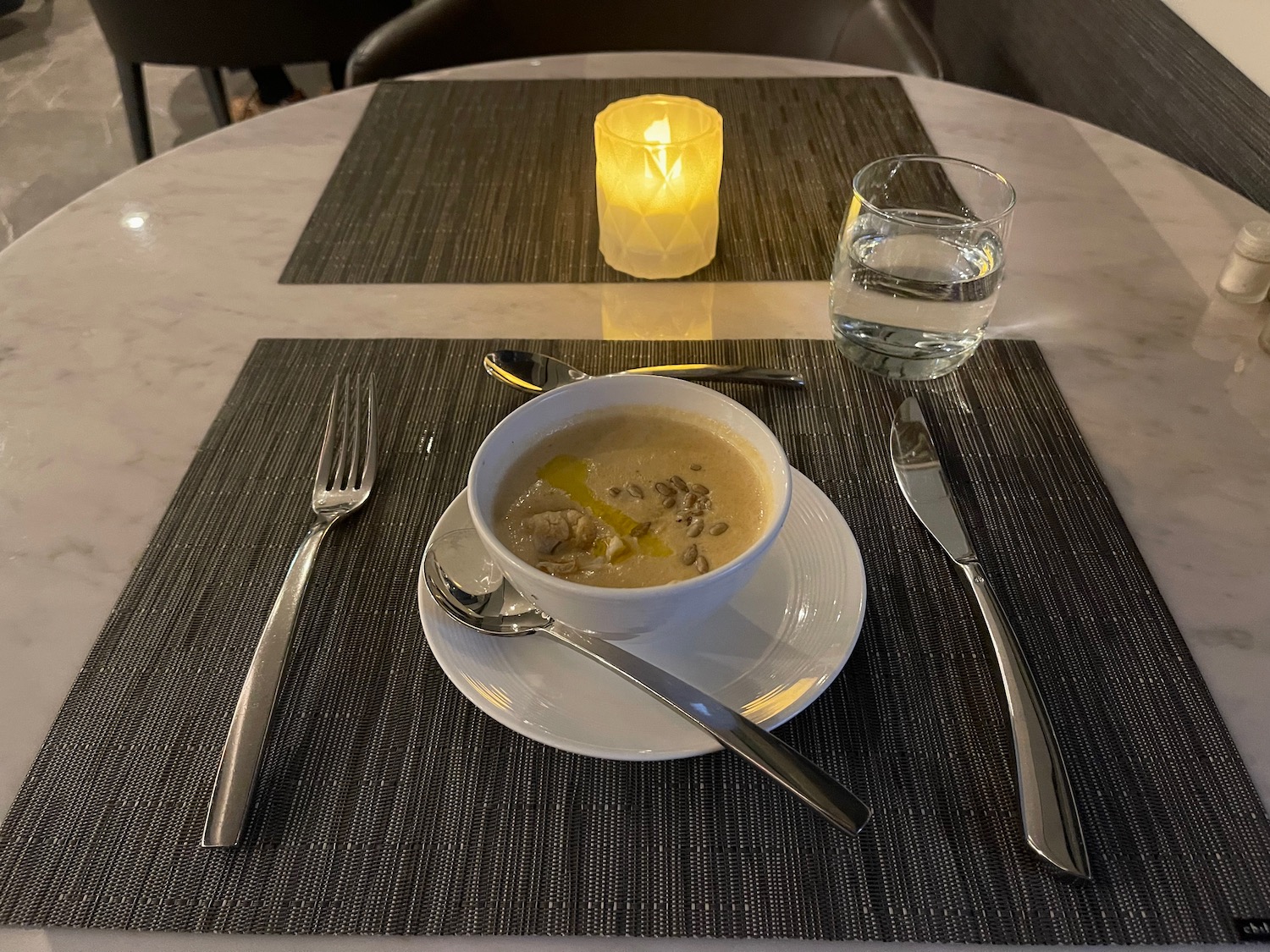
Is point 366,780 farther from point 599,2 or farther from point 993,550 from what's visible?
point 599,2

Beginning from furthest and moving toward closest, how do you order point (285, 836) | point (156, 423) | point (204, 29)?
point (204, 29) < point (156, 423) < point (285, 836)

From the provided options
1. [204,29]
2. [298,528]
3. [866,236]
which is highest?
[866,236]

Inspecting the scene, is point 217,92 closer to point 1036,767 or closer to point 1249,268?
point 1249,268

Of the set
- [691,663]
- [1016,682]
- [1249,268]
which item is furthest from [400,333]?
[1249,268]

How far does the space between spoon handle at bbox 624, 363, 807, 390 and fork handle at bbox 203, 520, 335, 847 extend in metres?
0.36

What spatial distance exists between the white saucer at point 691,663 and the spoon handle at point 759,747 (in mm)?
12

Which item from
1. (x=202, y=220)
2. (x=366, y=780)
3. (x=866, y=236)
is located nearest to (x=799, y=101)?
(x=866, y=236)

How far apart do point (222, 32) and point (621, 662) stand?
2171mm

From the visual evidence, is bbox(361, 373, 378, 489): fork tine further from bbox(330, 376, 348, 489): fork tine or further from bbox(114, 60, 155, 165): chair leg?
bbox(114, 60, 155, 165): chair leg

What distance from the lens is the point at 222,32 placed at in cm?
213

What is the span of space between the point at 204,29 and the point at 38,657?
198cm

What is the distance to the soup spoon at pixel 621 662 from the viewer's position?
52 cm

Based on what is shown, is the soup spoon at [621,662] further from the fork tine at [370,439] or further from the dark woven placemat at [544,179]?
the dark woven placemat at [544,179]

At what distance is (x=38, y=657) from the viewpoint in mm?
636
